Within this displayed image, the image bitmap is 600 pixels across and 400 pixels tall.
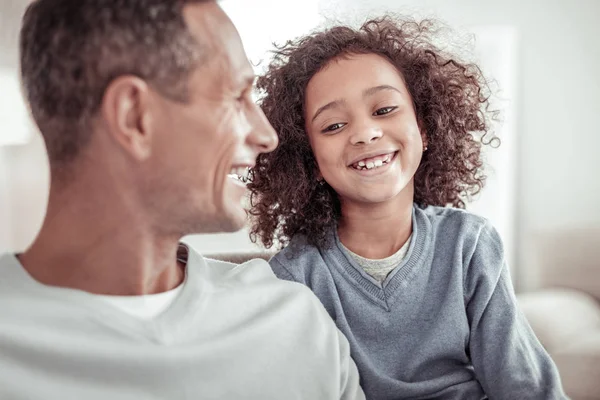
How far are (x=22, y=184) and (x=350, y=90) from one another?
1736 millimetres

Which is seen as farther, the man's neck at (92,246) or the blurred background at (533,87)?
the blurred background at (533,87)

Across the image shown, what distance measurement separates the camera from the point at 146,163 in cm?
94

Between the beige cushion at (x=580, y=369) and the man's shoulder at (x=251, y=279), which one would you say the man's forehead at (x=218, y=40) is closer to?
the man's shoulder at (x=251, y=279)

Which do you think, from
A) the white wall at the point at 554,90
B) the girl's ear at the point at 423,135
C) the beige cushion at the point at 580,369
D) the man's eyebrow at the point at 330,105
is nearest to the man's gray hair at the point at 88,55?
the man's eyebrow at the point at 330,105

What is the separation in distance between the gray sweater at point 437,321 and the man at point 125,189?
19.9 inches

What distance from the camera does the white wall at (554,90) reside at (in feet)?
11.0

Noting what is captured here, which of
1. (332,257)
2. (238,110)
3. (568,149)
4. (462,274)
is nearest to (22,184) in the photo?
(332,257)

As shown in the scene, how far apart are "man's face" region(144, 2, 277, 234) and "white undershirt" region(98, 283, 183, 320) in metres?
0.10

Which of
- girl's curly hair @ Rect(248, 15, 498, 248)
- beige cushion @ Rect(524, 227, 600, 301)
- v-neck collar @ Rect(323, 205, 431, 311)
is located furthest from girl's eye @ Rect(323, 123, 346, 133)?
beige cushion @ Rect(524, 227, 600, 301)

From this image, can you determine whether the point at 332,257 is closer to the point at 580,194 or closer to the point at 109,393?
the point at 109,393

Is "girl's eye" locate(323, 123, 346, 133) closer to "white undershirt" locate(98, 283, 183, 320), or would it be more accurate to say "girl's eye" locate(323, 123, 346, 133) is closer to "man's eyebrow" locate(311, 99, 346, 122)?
"man's eyebrow" locate(311, 99, 346, 122)

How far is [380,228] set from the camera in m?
1.59

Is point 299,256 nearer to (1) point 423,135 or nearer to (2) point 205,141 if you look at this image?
(1) point 423,135

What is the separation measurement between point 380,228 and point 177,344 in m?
0.68
